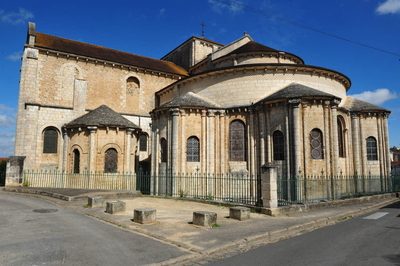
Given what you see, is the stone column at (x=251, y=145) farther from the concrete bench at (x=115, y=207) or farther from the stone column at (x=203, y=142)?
the concrete bench at (x=115, y=207)

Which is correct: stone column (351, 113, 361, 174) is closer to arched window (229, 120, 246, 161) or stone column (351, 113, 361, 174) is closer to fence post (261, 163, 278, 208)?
arched window (229, 120, 246, 161)

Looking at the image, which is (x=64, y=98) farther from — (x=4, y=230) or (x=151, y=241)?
(x=151, y=241)

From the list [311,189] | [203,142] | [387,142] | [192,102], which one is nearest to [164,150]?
[203,142]

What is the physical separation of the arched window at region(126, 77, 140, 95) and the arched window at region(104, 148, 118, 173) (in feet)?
23.4

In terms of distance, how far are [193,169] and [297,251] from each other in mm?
11295

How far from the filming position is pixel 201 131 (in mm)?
17578

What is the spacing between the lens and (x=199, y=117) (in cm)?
1769

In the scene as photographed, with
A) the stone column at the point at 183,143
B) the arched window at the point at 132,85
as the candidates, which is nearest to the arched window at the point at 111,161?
the stone column at the point at 183,143

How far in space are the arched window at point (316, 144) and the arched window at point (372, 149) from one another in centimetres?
753

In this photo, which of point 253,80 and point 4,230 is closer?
point 4,230

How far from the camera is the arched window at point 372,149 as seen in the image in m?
20.0

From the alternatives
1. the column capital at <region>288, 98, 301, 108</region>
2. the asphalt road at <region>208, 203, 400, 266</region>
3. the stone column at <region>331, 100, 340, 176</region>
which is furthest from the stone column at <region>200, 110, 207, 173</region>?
the asphalt road at <region>208, 203, 400, 266</region>

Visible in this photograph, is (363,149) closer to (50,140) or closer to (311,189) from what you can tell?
(311,189)

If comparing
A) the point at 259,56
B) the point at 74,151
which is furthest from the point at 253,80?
the point at 74,151
